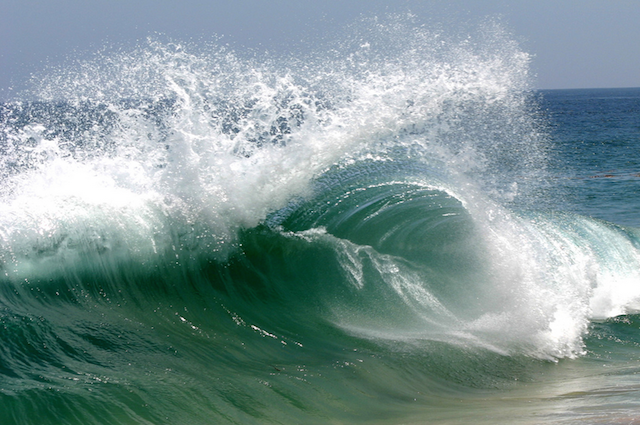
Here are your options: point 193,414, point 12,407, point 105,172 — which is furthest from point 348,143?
point 12,407

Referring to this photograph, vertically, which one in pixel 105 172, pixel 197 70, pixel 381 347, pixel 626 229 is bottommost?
pixel 381 347

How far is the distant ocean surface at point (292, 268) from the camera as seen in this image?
484cm

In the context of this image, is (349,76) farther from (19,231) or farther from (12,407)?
(12,407)

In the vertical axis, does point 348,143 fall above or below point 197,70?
below

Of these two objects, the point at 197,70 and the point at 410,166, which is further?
the point at 410,166

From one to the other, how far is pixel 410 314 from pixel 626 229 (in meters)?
6.60

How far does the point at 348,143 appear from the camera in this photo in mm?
8383

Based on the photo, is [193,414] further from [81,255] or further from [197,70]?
[197,70]

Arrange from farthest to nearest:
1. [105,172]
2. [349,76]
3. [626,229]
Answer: [626,229]
[349,76]
[105,172]

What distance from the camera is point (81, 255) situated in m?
6.50

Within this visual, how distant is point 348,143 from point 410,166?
1004 mm

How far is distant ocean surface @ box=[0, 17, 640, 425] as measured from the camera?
15.9ft

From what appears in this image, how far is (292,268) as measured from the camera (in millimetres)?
7227

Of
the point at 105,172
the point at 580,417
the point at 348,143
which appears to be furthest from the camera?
the point at 348,143
